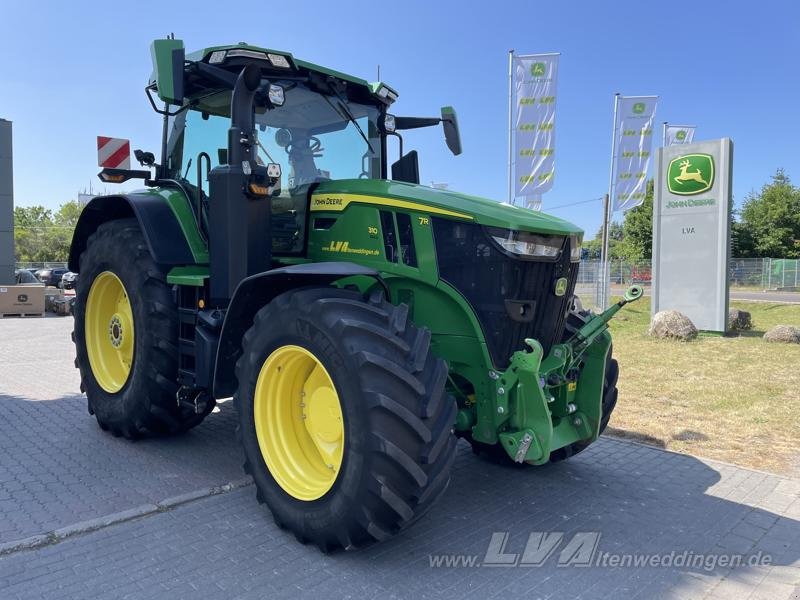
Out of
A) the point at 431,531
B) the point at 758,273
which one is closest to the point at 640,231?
the point at 758,273

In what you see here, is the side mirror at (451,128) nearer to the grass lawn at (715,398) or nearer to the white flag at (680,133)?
the grass lawn at (715,398)

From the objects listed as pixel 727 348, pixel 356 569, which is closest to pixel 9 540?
pixel 356 569

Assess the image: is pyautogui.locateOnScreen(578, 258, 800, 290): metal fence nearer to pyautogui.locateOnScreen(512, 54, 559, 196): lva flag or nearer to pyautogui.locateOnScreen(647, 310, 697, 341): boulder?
pyautogui.locateOnScreen(512, 54, 559, 196): lva flag

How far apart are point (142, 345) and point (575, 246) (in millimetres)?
3170

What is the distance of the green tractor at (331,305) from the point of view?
299 cm

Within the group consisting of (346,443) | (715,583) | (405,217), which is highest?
(405,217)

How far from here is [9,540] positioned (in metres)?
3.31

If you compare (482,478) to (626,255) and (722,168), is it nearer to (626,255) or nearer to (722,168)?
(722,168)

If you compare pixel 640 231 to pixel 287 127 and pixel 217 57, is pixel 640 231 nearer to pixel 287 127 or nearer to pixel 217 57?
pixel 287 127

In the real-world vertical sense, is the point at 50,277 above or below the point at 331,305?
below

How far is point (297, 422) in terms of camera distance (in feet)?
11.9

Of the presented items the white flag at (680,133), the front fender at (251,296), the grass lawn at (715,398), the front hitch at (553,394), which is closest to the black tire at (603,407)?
the front hitch at (553,394)

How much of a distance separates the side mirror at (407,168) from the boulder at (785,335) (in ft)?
32.0

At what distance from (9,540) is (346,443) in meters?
1.98
